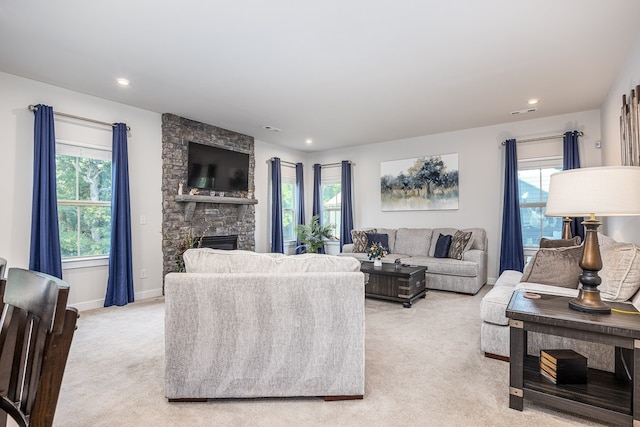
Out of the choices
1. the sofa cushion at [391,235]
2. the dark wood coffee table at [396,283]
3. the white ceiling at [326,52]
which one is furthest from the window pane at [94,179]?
the sofa cushion at [391,235]

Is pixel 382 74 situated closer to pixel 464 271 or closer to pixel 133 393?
pixel 464 271

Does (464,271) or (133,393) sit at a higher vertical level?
(464,271)

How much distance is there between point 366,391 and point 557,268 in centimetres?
180

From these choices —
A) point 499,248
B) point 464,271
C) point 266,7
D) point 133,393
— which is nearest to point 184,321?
point 133,393

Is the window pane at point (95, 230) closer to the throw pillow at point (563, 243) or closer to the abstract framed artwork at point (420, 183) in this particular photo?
the abstract framed artwork at point (420, 183)

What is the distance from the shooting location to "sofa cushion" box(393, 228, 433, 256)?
19.4ft

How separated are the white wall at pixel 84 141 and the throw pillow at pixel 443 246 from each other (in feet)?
14.0

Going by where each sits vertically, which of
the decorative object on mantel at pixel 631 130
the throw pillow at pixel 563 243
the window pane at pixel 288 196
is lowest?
the throw pillow at pixel 563 243

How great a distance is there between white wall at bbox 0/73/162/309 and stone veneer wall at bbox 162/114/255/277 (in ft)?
0.32

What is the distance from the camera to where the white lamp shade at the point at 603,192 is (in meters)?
1.76

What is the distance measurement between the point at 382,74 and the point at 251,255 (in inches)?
97.6

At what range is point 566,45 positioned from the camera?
296 centimetres

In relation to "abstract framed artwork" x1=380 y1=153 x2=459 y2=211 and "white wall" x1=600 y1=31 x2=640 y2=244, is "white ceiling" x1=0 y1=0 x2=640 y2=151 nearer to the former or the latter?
"white wall" x1=600 y1=31 x2=640 y2=244

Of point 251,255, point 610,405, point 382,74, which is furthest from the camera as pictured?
point 382,74
